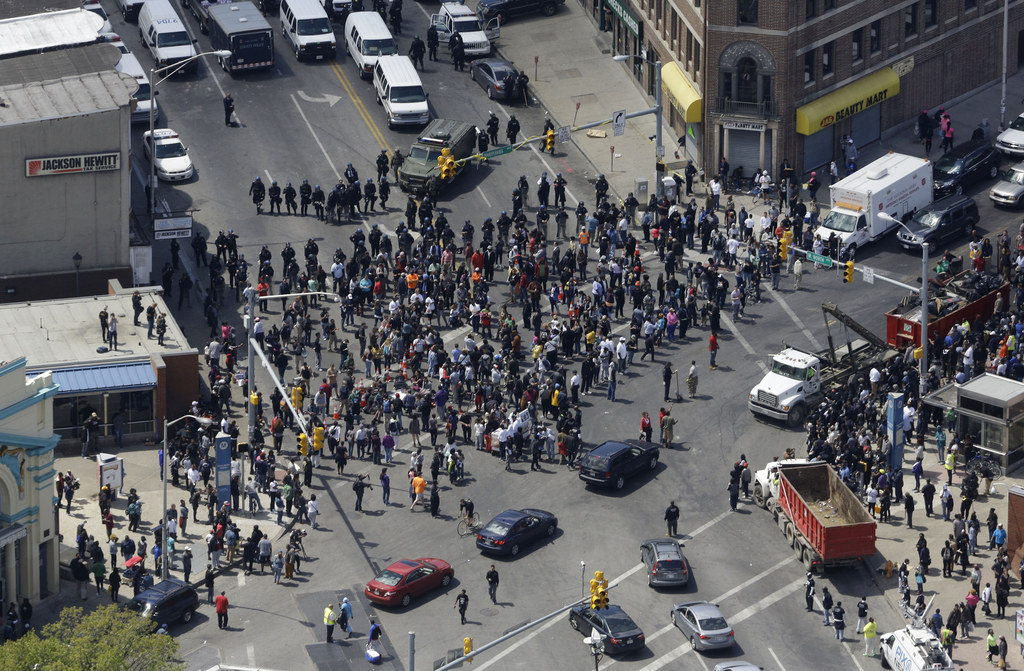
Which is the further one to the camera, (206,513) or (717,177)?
(717,177)

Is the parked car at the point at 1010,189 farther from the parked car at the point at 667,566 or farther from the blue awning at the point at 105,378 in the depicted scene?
the blue awning at the point at 105,378

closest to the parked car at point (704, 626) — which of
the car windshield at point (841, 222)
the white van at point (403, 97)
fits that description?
the car windshield at point (841, 222)

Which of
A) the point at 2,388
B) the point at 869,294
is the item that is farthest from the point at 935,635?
the point at 2,388

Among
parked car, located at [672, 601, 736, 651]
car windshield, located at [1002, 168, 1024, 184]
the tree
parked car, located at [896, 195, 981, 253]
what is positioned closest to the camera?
the tree

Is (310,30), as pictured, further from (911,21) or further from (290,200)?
(911,21)

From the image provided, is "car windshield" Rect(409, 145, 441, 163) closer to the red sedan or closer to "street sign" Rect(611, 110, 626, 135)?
"street sign" Rect(611, 110, 626, 135)

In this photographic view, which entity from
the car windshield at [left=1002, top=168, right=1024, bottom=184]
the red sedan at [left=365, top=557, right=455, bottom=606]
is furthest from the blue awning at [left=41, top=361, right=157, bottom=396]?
the car windshield at [left=1002, top=168, right=1024, bottom=184]

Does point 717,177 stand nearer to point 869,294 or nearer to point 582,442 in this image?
point 869,294

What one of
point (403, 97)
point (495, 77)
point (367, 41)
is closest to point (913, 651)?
point (403, 97)
